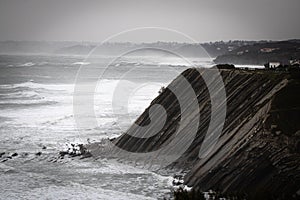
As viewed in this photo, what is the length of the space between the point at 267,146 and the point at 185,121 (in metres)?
8.14

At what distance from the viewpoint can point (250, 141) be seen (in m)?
20.9

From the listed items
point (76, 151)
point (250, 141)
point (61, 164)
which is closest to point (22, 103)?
point (76, 151)

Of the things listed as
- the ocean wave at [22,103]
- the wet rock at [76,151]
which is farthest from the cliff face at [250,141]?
the ocean wave at [22,103]

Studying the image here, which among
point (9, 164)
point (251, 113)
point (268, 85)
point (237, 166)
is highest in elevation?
point (268, 85)

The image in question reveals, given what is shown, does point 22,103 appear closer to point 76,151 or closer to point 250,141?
point 76,151

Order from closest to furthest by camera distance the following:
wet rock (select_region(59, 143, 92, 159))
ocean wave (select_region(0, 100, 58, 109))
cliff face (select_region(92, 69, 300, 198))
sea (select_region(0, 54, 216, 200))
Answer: cliff face (select_region(92, 69, 300, 198)) → sea (select_region(0, 54, 216, 200)) → wet rock (select_region(59, 143, 92, 159)) → ocean wave (select_region(0, 100, 58, 109))

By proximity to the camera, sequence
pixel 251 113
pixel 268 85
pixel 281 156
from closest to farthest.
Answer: pixel 281 156 → pixel 251 113 → pixel 268 85

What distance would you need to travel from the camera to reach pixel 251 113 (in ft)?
75.4

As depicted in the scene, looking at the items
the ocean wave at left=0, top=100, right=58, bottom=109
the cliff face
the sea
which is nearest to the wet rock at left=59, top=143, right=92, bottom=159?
the sea

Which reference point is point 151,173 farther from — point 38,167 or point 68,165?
point 38,167

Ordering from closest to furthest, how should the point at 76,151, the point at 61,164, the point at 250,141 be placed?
the point at 250,141, the point at 61,164, the point at 76,151

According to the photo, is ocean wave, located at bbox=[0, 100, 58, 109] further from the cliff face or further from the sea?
the cliff face

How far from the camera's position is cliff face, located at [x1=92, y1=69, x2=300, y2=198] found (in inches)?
745

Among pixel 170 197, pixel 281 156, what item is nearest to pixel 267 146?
pixel 281 156
